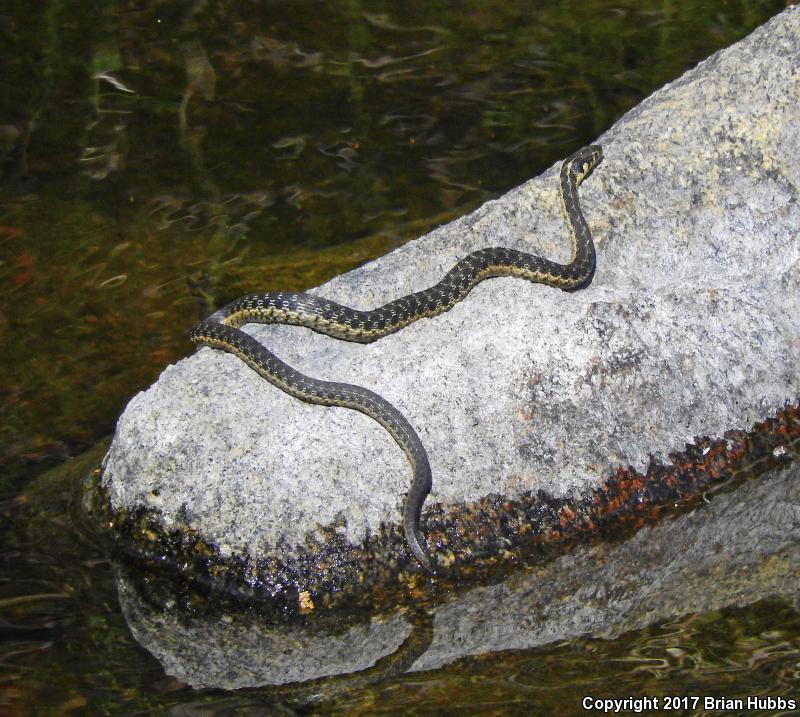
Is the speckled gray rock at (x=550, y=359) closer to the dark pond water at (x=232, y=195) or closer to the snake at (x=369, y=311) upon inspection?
the snake at (x=369, y=311)

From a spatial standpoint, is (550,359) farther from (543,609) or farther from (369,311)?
(543,609)

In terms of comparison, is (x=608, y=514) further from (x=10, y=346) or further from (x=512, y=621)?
(x=10, y=346)

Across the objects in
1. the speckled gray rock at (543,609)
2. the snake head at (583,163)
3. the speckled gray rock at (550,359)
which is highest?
the snake head at (583,163)

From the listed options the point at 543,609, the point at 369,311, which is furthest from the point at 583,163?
the point at 543,609

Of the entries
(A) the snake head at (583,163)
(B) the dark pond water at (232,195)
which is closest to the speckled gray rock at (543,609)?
(B) the dark pond water at (232,195)

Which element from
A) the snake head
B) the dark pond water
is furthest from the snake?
the dark pond water

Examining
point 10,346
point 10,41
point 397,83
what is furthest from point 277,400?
point 10,41

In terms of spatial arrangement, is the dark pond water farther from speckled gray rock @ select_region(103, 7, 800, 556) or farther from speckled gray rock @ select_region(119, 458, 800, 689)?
speckled gray rock @ select_region(103, 7, 800, 556)
